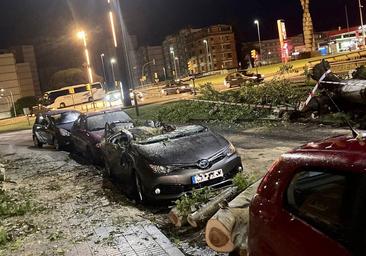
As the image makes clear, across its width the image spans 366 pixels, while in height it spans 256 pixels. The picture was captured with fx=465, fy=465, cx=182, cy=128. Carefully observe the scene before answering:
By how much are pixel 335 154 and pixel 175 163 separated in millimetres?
5047

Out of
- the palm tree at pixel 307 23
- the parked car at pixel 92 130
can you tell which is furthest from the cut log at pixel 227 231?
the palm tree at pixel 307 23

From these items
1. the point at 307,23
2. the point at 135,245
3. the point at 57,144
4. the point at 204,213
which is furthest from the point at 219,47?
the point at 135,245

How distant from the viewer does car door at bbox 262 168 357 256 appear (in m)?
2.37

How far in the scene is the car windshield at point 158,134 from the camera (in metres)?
8.60

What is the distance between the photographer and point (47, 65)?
88.2m

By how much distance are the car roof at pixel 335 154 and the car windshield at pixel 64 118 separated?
15.0m

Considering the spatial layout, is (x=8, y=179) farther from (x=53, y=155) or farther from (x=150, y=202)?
(x=150, y=202)

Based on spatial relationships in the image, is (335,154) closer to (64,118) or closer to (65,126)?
(65,126)

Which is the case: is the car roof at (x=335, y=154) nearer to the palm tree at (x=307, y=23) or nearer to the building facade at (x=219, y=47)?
the palm tree at (x=307, y=23)

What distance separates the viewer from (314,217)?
2.62 m

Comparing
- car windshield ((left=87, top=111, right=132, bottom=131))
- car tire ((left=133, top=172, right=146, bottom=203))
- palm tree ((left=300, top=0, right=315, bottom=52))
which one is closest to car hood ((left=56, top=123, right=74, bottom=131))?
car windshield ((left=87, top=111, right=132, bottom=131))

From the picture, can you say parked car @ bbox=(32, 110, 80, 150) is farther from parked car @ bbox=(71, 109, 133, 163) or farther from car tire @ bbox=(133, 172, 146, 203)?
car tire @ bbox=(133, 172, 146, 203)

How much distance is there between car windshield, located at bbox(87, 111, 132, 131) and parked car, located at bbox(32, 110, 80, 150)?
110 inches

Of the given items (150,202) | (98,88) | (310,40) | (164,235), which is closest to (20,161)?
(150,202)
